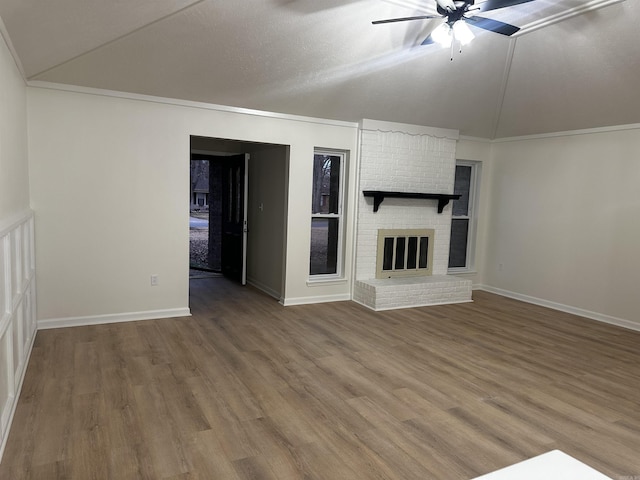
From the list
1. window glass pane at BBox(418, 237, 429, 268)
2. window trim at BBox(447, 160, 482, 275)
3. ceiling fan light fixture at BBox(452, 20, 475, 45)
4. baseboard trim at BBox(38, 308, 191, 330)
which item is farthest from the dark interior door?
ceiling fan light fixture at BBox(452, 20, 475, 45)

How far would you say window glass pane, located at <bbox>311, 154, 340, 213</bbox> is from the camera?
5647 millimetres

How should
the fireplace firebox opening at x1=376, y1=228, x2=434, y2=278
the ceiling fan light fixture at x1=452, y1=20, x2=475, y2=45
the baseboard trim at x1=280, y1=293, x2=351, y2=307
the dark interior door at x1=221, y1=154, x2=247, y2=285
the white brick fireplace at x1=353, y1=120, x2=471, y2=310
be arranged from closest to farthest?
the ceiling fan light fixture at x1=452, y1=20, x2=475, y2=45 < the baseboard trim at x1=280, y1=293, x2=351, y2=307 < the white brick fireplace at x1=353, y1=120, x2=471, y2=310 < the fireplace firebox opening at x1=376, y1=228, x2=434, y2=278 < the dark interior door at x1=221, y1=154, x2=247, y2=285

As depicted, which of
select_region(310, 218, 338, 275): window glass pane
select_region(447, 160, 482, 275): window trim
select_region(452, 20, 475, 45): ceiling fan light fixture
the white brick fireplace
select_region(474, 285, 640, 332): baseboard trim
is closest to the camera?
select_region(452, 20, 475, 45): ceiling fan light fixture

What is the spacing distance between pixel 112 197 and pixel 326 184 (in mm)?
2541

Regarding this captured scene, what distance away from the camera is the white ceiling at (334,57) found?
3273 millimetres

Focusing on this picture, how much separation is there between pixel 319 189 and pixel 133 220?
2262mm

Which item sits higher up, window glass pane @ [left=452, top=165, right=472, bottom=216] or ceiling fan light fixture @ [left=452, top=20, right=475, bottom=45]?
ceiling fan light fixture @ [left=452, top=20, right=475, bottom=45]

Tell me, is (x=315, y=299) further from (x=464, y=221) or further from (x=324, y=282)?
(x=464, y=221)

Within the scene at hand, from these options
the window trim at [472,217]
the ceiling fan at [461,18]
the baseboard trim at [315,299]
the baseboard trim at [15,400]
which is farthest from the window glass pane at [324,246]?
the baseboard trim at [15,400]

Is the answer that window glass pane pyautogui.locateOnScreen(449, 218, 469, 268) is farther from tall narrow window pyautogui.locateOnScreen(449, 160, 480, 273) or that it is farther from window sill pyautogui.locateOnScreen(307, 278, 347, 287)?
window sill pyautogui.locateOnScreen(307, 278, 347, 287)

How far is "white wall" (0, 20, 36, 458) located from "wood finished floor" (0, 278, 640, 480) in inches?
8.0

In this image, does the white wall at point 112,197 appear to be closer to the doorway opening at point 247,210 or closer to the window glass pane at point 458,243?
the doorway opening at point 247,210

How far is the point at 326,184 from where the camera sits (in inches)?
226

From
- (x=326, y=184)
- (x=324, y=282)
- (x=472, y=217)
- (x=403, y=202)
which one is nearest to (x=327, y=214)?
(x=326, y=184)
